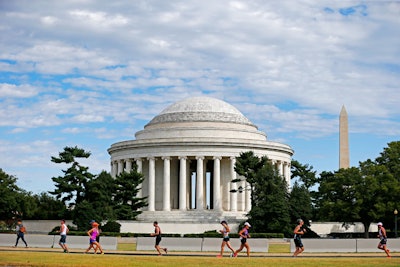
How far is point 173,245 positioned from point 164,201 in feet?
161

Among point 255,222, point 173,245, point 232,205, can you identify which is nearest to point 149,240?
point 173,245

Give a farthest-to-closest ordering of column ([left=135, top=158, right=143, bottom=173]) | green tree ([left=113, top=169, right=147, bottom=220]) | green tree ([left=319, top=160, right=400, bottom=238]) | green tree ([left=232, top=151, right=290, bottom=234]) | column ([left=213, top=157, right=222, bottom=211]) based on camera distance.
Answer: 1. column ([left=135, top=158, right=143, bottom=173])
2. column ([left=213, top=157, right=222, bottom=211])
3. green tree ([left=113, top=169, right=147, bottom=220])
4. green tree ([left=319, top=160, right=400, bottom=238])
5. green tree ([left=232, top=151, right=290, bottom=234])

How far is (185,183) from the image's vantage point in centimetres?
10144

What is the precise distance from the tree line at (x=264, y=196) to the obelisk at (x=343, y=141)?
1241 cm

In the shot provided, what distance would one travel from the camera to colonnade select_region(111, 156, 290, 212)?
101 m

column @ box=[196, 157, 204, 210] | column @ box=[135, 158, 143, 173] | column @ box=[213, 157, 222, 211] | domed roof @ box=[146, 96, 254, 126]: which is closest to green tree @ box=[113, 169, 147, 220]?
column @ box=[135, 158, 143, 173]

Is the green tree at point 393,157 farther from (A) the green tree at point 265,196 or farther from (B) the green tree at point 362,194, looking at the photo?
(A) the green tree at point 265,196

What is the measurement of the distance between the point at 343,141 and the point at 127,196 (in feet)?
117

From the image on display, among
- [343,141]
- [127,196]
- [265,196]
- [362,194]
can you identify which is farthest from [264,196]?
[343,141]

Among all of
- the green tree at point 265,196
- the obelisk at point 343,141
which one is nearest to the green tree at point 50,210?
the green tree at point 265,196

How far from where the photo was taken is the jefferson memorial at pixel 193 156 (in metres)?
100

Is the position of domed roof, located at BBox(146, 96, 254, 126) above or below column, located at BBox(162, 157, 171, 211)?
Answer: above

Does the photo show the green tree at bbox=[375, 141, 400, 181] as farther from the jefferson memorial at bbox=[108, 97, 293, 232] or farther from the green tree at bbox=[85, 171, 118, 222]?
the green tree at bbox=[85, 171, 118, 222]

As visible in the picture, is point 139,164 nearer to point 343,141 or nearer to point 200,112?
point 200,112
